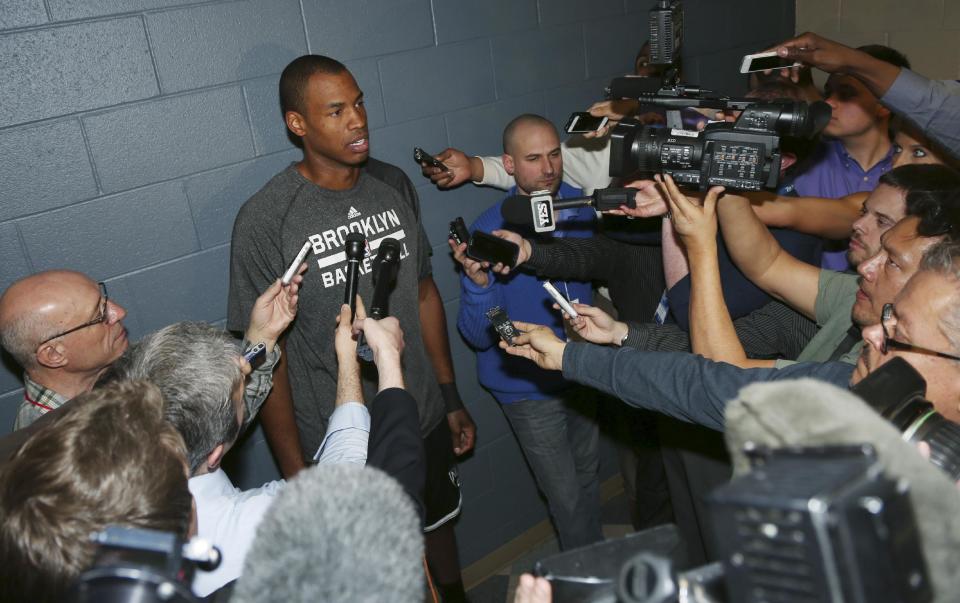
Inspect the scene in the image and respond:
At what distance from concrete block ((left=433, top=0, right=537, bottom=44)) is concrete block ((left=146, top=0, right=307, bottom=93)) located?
0.53 m

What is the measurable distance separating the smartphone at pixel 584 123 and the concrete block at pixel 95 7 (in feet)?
3.96

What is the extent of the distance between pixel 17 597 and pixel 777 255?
188 cm

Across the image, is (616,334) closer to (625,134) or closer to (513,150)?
(625,134)

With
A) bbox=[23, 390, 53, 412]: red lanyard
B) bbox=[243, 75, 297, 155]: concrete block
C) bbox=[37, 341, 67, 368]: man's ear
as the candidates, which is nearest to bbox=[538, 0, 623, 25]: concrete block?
bbox=[243, 75, 297, 155]: concrete block

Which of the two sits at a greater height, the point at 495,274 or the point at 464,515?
the point at 495,274

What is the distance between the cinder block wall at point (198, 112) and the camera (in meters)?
1.76

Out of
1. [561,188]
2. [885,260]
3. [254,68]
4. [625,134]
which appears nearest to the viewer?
[885,260]

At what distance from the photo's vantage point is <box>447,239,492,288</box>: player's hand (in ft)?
7.72

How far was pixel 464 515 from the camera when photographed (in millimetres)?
2801

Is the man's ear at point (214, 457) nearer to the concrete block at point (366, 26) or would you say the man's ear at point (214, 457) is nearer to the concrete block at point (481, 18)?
the concrete block at point (366, 26)

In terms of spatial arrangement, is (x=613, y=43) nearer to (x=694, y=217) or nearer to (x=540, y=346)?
(x=694, y=217)

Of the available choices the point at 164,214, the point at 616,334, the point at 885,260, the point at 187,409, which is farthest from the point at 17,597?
the point at 885,260

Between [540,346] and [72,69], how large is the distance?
1398 mm

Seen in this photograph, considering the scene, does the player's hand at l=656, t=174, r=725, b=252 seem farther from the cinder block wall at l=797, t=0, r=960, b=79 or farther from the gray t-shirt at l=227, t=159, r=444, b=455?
the cinder block wall at l=797, t=0, r=960, b=79
